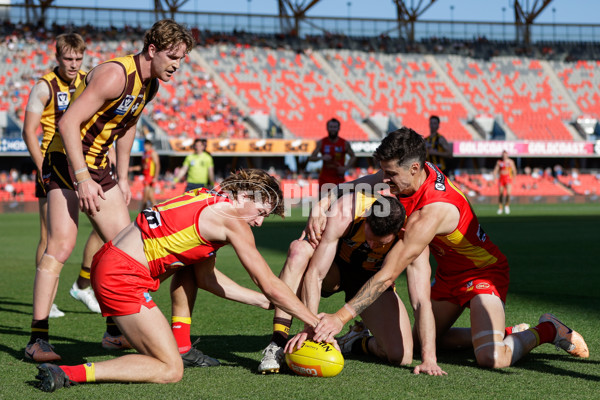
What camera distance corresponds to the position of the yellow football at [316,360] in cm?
450

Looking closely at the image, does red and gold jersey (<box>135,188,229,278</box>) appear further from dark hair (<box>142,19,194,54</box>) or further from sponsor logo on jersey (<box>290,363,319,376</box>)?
dark hair (<box>142,19,194,54</box>)

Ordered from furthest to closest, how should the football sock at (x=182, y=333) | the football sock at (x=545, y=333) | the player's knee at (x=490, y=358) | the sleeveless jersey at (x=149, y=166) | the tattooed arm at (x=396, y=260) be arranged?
the sleeveless jersey at (x=149, y=166)
the football sock at (x=545, y=333)
the football sock at (x=182, y=333)
the player's knee at (x=490, y=358)
the tattooed arm at (x=396, y=260)

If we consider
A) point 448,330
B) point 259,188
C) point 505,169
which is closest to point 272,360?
point 259,188

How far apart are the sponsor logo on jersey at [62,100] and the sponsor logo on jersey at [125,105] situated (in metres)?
1.41

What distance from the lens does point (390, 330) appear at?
199 inches

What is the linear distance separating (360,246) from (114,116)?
1.95 metres

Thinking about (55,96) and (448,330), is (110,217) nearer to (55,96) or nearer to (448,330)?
(55,96)

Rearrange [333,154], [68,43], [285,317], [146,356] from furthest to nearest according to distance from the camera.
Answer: [333,154]
[68,43]
[285,317]
[146,356]

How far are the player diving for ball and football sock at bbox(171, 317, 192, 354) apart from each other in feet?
1.85

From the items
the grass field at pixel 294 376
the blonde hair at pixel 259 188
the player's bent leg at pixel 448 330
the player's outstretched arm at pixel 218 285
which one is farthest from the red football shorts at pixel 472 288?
the blonde hair at pixel 259 188

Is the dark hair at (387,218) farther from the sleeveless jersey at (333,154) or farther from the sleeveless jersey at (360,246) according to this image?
the sleeveless jersey at (333,154)

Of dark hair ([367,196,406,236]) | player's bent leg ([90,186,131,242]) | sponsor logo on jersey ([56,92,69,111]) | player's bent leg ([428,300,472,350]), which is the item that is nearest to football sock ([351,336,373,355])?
player's bent leg ([428,300,472,350])

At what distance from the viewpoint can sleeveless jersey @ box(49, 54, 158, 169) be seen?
5.00 meters


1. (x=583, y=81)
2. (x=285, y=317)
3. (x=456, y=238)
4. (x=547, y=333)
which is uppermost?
(x=583, y=81)
